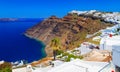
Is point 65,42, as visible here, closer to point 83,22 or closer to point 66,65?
point 83,22

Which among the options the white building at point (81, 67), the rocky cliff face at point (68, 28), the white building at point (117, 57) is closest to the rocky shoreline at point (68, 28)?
the rocky cliff face at point (68, 28)

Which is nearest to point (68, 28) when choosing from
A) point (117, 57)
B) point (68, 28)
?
point (68, 28)

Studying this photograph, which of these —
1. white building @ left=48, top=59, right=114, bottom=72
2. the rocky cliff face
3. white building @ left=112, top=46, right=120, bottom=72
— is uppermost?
white building @ left=112, top=46, right=120, bottom=72

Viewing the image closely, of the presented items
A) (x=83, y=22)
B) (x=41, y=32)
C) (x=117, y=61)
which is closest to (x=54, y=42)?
(x=117, y=61)

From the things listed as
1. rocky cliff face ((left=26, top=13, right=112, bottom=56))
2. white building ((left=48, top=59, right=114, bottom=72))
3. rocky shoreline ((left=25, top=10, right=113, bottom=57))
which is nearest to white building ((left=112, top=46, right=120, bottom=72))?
white building ((left=48, top=59, right=114, bottom=72))

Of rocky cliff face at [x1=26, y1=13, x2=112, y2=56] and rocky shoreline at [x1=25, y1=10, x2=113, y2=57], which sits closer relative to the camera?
rocky shoreline at [x1=25, y1=10, x2=113, y2=57]

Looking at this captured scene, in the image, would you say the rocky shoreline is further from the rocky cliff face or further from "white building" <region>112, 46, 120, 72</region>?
"white building" <region>112, 46, 120, 72</region>

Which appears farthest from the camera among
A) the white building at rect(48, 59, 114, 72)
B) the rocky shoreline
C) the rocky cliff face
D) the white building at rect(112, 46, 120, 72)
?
the rocky cliff face

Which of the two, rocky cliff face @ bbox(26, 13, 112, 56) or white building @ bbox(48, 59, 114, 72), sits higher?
white building @ bbox(48, 59, 114, 72)
